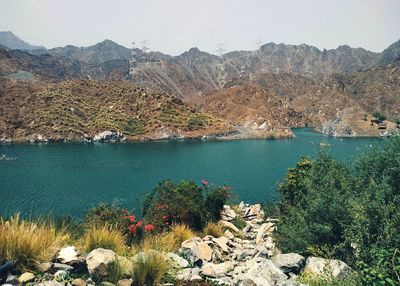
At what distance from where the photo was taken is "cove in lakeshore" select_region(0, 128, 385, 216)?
5488cm

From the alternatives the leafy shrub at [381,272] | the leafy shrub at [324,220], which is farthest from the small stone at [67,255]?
the leafy shrub at [324,220]

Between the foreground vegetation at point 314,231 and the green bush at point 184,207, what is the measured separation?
88 millimetres

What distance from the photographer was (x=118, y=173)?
80.3m

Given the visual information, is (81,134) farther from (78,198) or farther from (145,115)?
(78,198)

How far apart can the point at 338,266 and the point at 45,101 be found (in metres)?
179

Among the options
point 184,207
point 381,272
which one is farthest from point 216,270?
point 184,207

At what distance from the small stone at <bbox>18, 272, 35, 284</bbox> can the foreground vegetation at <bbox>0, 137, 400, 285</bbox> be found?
34 cm

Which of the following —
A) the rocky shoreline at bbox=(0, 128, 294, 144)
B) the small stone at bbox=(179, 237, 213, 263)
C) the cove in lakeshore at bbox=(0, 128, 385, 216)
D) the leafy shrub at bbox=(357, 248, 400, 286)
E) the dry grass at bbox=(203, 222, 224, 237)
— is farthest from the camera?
the rocky shoreline at bbox=(0, 128, 294, 144)

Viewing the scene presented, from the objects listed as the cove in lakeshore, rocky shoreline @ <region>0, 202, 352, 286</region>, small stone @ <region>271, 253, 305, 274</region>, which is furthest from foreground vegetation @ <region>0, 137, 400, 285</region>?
the cove in lakeshore

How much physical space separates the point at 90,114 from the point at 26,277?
565 ft

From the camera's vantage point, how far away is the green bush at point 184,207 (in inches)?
969

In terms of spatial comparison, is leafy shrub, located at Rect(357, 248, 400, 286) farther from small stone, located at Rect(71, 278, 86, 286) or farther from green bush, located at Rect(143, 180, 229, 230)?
green bush, located at Rect(143, 180, 229, 230)

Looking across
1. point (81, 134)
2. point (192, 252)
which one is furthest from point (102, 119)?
point (192, 252)

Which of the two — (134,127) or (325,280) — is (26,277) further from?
(134,127)
